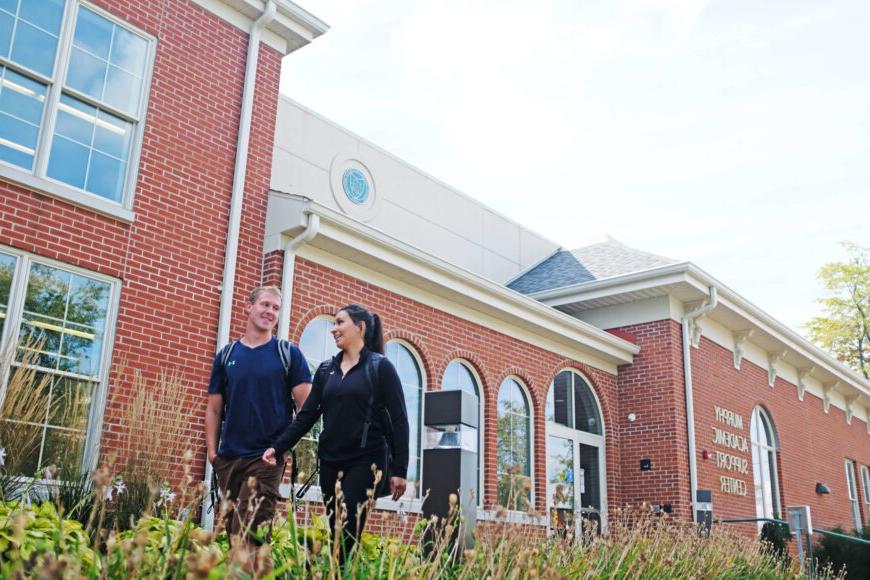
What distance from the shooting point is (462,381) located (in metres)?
11.5

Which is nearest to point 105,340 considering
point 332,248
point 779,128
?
point 332,248

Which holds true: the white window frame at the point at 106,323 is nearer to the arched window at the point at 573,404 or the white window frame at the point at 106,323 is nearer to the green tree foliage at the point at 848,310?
the arched window at the point at 573,404

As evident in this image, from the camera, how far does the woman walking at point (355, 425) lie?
14.2 ft

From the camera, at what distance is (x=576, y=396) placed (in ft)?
45.0

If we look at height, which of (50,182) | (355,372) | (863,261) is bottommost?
(355,372)

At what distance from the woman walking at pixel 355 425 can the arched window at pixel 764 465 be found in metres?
13.3

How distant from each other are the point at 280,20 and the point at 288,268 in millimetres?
2942

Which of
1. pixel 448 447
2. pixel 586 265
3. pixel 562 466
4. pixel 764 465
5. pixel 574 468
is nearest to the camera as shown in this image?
pixel 448 447

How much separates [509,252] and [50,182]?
34.5 feet

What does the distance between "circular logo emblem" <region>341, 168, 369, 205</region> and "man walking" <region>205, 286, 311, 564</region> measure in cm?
852

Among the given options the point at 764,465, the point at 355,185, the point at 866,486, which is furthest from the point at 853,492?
the point at 355,185

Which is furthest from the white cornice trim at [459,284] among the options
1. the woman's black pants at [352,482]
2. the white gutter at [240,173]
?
the woman's black pants at [352,482]

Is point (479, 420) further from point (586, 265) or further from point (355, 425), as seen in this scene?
point (355, 425)

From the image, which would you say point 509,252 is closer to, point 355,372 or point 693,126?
point 693,126
